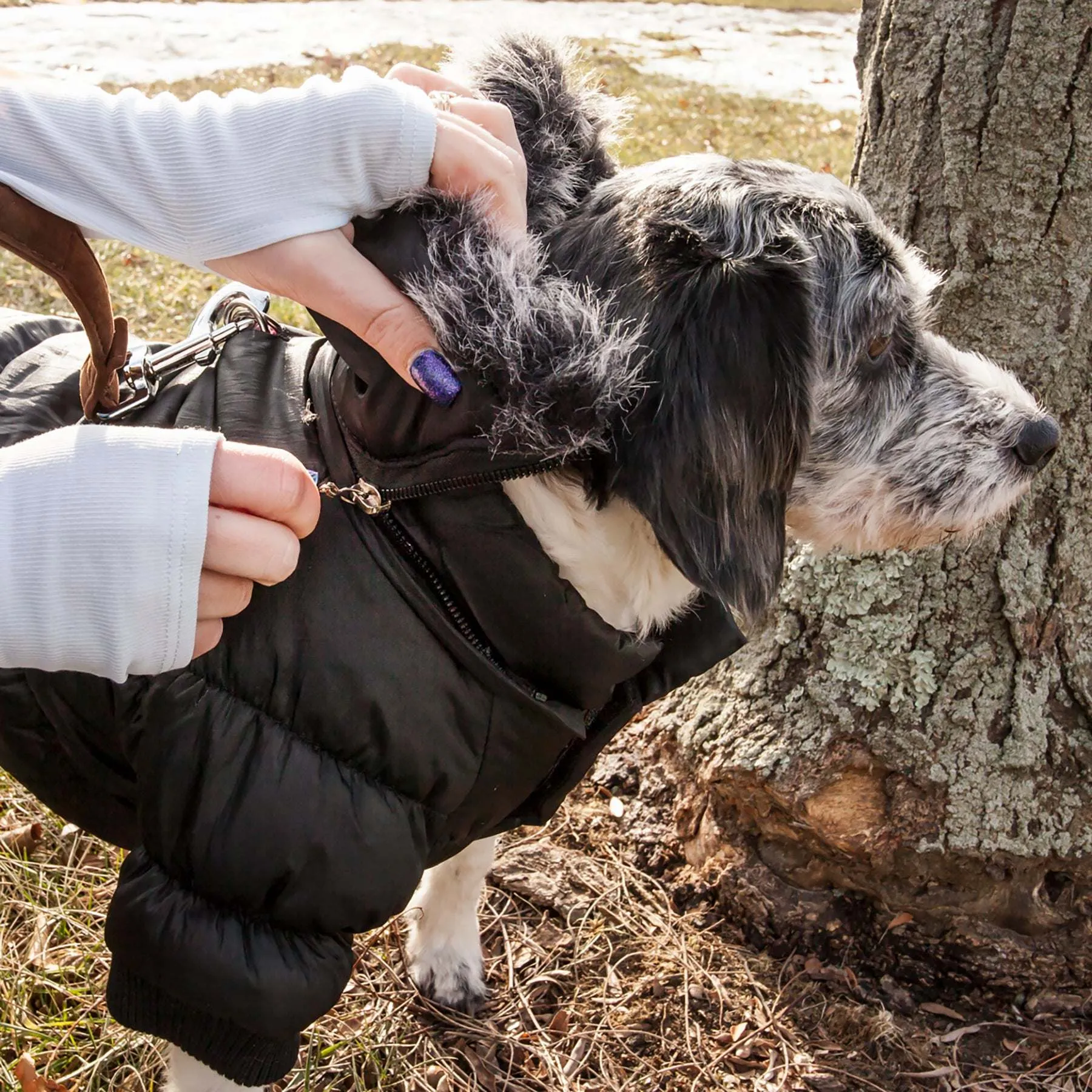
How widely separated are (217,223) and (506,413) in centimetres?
47

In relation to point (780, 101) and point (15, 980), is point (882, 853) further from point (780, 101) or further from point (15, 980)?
point (780, 101)

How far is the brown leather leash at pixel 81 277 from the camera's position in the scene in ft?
4.50

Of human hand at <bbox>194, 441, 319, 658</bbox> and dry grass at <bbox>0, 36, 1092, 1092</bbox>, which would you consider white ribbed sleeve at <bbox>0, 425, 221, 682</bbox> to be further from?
dry grass at <bbox>0, 36, 1092, 1092</bbox>

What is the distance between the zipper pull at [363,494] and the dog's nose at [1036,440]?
1.20 meters

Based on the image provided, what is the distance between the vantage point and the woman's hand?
148 centimetres

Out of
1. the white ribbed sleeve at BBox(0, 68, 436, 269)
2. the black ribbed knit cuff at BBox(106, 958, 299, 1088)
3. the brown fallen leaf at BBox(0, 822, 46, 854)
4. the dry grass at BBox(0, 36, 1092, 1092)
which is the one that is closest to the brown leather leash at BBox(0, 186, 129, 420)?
the white ribbed sleeve at BBox(0, 68, 436, 269)

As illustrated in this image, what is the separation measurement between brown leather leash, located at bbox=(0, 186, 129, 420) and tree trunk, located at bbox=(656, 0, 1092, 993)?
1.53 m

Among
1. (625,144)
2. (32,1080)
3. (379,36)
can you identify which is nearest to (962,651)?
(32,1080)

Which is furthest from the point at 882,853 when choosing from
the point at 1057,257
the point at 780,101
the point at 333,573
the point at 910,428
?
the point at 780,101

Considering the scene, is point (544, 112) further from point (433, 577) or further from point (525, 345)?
point (433, 577)

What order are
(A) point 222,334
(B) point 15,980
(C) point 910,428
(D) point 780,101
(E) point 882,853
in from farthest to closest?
(D) point 780,101, (E) point 882,853, (B) point 15,980, (C) point 910,428, (A) point 222,334

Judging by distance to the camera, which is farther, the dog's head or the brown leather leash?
the dog's head

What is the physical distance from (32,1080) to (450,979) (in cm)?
83

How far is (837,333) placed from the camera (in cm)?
191
